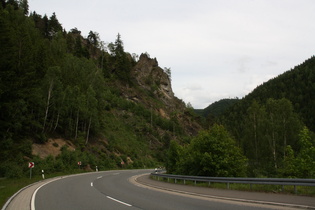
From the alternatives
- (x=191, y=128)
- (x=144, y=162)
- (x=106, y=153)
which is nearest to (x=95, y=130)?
(x=106, y=153)

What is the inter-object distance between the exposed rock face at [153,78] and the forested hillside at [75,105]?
0.45 metres

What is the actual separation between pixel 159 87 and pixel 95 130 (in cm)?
6287

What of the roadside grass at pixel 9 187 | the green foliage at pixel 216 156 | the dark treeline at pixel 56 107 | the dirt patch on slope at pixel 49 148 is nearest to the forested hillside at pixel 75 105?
the dark treeline at pixel 56 107

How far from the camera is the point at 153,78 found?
116m

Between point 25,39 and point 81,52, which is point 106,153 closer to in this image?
point 25,39

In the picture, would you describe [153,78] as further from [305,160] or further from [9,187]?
[9,187]

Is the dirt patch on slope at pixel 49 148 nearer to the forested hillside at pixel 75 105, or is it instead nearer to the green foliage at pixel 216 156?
the forested hillside at pixel 75 105

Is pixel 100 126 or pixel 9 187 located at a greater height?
pixel 100 126

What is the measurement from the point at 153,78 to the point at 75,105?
72.8 m

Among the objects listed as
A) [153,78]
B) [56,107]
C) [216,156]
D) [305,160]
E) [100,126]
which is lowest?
[305,160]

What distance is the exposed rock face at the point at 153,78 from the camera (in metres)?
110

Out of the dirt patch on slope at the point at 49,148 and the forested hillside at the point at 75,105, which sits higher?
the forested hillside at the point at 75,105

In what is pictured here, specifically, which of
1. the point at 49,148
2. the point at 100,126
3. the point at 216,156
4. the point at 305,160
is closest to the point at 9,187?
the point at 216,156

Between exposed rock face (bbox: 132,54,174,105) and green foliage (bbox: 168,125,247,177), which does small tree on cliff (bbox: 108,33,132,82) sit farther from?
green foliage (bbox: 168,125,247,177)
